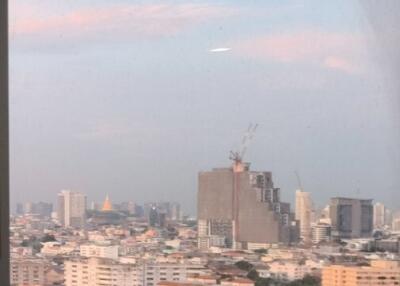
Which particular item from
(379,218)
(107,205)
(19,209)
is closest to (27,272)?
(19,209)

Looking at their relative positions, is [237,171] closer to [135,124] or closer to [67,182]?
[135,124]

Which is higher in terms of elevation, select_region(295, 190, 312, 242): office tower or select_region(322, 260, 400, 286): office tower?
select_region(295, 190, 312, 242): office tower

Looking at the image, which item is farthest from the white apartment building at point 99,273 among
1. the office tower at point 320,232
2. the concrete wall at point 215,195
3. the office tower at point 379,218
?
the office tower at point 379,218

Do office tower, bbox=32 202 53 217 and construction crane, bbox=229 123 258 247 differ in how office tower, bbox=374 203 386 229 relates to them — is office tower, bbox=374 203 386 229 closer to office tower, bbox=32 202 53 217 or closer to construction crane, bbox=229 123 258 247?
construction crane, bbox=229 123 258 247

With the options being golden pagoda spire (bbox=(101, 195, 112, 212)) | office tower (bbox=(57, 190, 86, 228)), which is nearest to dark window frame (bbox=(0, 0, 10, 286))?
office tower (bbox=(57, 190, 86, 228))

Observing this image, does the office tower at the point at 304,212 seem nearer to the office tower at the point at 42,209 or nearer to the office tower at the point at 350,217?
the office tower at the point at 350,217

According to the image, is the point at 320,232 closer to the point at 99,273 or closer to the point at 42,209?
the point at 99,273
